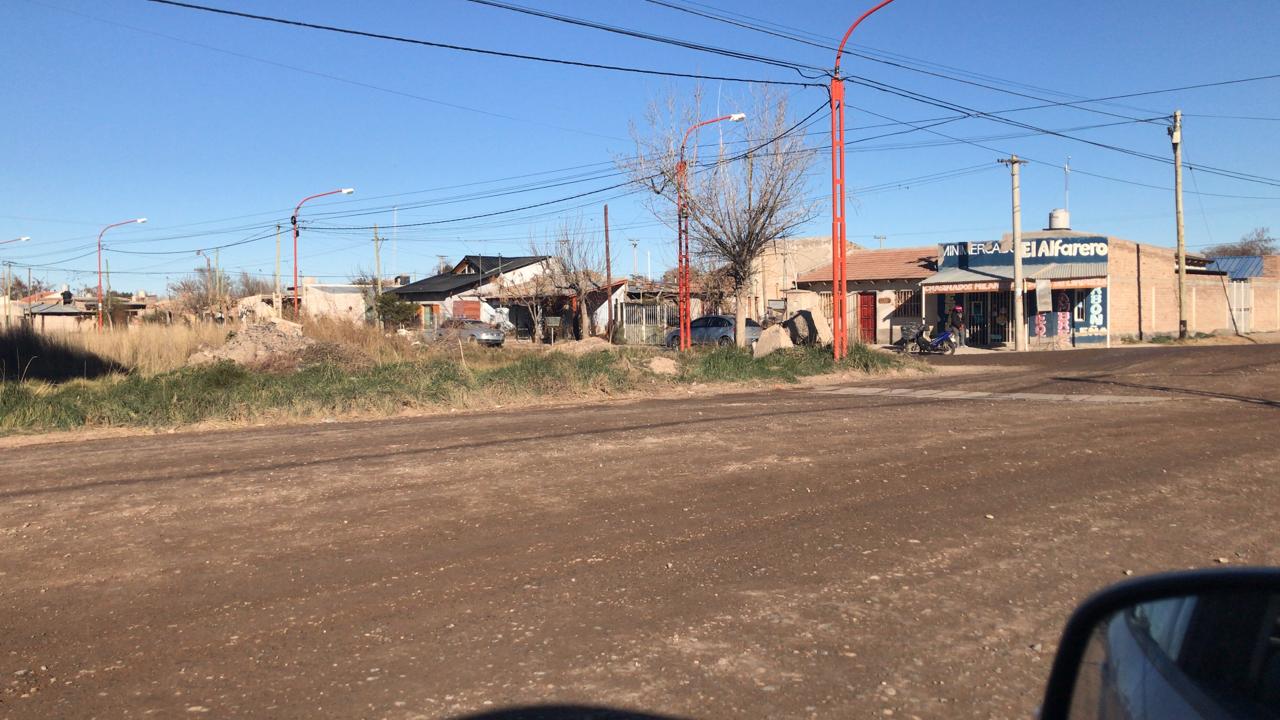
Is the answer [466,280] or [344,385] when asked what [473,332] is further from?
[344,385]

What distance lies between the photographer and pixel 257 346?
2275 centimetres

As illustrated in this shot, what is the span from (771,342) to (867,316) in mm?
17369

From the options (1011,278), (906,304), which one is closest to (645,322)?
(906,304)

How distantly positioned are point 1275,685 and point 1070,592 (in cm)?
435

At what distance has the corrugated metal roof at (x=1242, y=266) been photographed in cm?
4912

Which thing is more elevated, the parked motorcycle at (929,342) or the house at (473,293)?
the house at (473,293)

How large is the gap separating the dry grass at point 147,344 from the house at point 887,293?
24.9 metres

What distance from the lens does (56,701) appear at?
4273mm

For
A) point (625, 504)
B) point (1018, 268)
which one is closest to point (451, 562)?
point (625, 504)

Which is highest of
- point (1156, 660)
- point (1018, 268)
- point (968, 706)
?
point (1018, 268)

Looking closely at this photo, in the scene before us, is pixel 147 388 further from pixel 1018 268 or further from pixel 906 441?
pixel 1018 268

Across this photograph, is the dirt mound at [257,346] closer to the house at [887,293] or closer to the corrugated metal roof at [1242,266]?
the house at [887,293]

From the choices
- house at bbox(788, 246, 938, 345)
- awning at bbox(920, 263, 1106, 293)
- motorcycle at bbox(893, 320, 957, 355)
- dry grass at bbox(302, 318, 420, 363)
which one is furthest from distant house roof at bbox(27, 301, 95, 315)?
awning at bbox(920, 263, 1106, 293)

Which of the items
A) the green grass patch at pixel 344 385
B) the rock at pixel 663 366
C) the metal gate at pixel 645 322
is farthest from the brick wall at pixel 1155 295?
the rock at pixel 663 366
